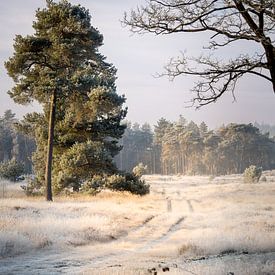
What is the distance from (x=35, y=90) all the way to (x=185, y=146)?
72.8 m

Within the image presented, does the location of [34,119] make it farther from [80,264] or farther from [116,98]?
[80,264]

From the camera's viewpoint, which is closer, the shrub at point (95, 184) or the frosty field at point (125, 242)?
the frosty field at point (125, 242)

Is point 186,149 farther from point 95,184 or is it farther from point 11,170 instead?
point 95,184

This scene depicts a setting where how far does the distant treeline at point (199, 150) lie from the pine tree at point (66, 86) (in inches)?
2483

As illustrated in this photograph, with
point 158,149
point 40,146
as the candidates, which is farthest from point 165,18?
point 158,149

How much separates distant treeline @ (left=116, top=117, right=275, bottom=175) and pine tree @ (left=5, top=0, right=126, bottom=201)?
207 ft

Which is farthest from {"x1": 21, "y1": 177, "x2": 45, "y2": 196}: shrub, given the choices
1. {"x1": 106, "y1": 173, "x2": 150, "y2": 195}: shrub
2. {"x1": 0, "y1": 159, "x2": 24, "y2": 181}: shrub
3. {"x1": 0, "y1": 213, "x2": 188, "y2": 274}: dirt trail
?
{"x1": 0, "y1": 213, "x2": 188, "y2": 274}: dirt trail

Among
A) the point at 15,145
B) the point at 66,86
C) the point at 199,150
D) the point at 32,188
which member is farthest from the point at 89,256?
the point at 199,150

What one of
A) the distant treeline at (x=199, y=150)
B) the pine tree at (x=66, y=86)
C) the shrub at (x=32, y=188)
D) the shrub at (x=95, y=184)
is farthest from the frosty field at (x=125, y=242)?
the distant treeline at (x=199, y=150)

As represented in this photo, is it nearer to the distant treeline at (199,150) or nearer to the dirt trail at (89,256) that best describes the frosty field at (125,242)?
the dirt trail at (89,256)

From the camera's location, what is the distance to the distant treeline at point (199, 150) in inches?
3388

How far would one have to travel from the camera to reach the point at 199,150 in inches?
3688

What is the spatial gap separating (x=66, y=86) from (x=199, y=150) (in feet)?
244

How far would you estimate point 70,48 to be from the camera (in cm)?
2180
